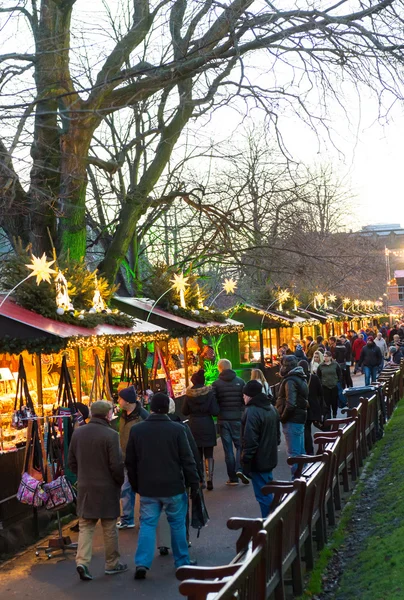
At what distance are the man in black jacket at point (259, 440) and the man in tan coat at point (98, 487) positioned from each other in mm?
1883

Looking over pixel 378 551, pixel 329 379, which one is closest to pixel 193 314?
pixel 329 379

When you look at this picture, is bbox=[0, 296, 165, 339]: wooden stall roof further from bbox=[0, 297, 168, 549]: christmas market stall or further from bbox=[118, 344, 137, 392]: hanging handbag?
bbox=[118, 344, 137, 392]: hanging handbag

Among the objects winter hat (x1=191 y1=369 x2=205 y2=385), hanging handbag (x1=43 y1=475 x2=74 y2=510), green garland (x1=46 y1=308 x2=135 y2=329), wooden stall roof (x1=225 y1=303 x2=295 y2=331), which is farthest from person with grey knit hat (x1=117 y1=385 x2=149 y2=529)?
wooden stall roof (x1=225 y1=303 x2=295 y2=331)

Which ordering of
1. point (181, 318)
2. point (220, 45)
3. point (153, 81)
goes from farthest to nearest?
point (181, 318) → point (153, 81) → point (220, 45)

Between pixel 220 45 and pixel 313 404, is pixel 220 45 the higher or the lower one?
the higher one

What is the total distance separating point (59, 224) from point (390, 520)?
10988 millimetres

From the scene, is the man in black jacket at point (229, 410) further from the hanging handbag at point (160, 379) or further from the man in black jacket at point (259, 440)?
the hanging handbag at point (160, 379)

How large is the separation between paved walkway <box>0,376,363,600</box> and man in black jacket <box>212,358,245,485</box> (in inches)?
78.4

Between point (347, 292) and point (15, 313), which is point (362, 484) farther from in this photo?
point (347, 292)

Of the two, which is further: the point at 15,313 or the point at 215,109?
the point at 215,109

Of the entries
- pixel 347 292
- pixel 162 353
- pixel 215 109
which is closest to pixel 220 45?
pixel 215 109

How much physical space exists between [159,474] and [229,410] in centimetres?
539

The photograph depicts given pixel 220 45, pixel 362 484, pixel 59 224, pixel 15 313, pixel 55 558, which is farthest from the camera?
pixel 59 224

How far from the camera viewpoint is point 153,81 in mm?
16375
